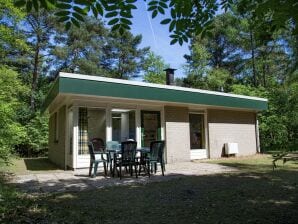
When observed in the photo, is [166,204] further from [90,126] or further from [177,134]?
[177,134]

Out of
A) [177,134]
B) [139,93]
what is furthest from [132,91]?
[177,134]

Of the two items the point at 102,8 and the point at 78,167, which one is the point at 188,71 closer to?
the point at 78,167

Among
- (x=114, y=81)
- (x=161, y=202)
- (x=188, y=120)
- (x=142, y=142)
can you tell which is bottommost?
(x=161, y=202)

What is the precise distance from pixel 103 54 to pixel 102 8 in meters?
28.5

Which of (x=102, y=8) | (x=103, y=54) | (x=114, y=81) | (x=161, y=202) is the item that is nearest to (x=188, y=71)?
(x=103, y=54)

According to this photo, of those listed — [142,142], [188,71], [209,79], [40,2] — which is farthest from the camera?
[188,71]

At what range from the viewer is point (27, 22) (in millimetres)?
24422

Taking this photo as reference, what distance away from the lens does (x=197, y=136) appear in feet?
42.1

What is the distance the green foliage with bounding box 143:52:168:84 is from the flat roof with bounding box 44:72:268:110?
18659mm

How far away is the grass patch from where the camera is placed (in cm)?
409

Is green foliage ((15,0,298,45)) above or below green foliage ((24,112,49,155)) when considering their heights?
above

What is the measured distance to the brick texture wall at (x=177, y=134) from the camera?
11422mm

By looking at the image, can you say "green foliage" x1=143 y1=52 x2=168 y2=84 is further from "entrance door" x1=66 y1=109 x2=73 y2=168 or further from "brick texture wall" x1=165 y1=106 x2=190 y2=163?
"entrance door" x1=66 y1=109 x2=73 y2=168

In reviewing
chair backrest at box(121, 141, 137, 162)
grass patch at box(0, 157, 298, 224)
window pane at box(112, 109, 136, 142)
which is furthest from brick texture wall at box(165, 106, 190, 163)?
grass patch at box(0, 157, 298, 224)
